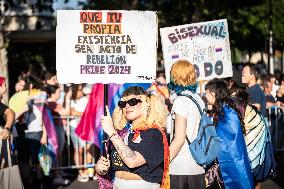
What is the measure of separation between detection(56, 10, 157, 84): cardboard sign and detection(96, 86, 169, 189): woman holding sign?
587mm

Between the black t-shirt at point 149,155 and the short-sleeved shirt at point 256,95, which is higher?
the short-sleeved shirt at point 256,95

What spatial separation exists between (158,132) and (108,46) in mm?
1173

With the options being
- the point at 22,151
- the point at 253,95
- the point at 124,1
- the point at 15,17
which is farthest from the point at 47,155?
the point at 15,17

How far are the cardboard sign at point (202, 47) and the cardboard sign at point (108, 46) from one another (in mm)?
3299

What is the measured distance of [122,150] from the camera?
3939 mm

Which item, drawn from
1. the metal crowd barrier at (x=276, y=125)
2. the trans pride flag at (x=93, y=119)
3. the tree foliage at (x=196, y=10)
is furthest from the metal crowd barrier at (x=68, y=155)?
the tree foliage at (x=196, y=10)

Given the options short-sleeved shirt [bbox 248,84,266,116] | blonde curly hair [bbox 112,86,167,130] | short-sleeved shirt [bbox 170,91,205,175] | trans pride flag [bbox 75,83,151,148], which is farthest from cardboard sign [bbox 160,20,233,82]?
blonde curly hair [bbox 112,86,167,130]

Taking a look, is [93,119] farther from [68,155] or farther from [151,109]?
[151,109]

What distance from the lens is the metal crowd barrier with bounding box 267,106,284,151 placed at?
11.6 metres

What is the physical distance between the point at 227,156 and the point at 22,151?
15.8ft

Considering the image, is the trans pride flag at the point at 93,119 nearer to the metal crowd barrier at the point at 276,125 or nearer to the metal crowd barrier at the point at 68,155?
the metal crowd barrier at the point at 68,155

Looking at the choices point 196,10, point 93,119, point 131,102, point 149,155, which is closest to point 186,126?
point 131,102

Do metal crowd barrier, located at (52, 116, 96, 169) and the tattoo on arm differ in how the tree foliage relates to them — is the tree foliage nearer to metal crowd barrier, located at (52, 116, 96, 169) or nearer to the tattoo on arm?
metal crowd barrier, located at (52, 116, 96, 169)

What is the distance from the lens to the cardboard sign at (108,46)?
4.80m
